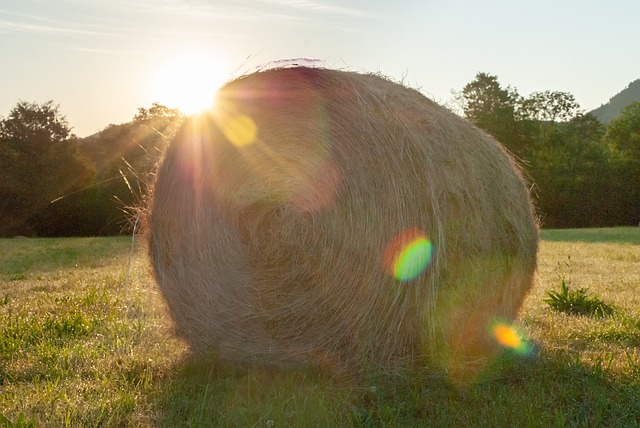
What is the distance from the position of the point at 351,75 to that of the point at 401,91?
→ 445mm

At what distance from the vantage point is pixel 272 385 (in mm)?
Answer: 4816

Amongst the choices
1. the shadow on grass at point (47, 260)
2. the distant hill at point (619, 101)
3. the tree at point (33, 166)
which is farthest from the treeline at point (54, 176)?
the distant hill at point (619, 101)

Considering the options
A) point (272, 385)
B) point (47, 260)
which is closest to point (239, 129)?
point (272, 385)

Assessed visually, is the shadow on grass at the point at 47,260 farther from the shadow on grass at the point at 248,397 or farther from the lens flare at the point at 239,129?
the shadow on grass at the point at 248,397

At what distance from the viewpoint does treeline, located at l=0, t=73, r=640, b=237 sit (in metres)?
33.5

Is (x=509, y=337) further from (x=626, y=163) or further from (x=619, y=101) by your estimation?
(x=619, y=101)

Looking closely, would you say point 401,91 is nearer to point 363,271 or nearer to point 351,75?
point 351,75

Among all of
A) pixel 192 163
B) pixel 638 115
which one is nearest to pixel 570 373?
pixel 192 163

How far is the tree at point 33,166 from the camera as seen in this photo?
34.1 meters

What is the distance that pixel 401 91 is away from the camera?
227 inches

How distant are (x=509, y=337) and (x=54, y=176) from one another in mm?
33350

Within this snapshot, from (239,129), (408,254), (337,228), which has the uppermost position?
(239,129)

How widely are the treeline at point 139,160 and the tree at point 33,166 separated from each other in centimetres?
5

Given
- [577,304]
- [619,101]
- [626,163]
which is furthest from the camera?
[619,101]
